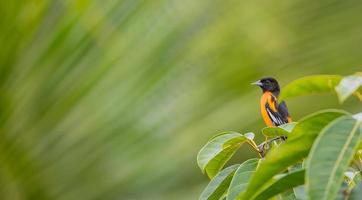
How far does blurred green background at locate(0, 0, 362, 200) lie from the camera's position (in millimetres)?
2381

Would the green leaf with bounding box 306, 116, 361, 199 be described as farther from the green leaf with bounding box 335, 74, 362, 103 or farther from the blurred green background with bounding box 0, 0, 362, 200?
the blurred green background with bounding box 0, 0, 362, 200

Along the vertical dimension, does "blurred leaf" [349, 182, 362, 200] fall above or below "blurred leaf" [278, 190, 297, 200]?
above

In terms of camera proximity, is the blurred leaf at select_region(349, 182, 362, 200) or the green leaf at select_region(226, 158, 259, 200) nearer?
the blurred leaf at select_region(349, 182, 362, 200)

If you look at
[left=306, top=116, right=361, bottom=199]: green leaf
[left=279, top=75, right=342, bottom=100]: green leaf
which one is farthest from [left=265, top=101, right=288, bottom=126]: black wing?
[left=306, top=116, right=361, bottom=199]: green leaf

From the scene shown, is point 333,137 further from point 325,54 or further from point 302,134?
point 325,54

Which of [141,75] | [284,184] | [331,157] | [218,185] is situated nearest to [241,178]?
[218,185]

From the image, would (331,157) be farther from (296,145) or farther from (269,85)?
(269,85)

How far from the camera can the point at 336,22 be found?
7.81 feet

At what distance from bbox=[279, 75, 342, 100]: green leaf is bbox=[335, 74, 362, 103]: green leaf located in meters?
0.06

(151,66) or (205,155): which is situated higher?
(151,66)

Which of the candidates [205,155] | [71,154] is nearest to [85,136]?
[71,154]

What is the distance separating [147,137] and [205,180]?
254 millimetres

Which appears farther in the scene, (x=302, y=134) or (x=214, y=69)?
(x=214, y=69)

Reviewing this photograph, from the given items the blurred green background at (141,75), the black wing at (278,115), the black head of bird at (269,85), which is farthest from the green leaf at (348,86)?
the black wing at (278,115)
